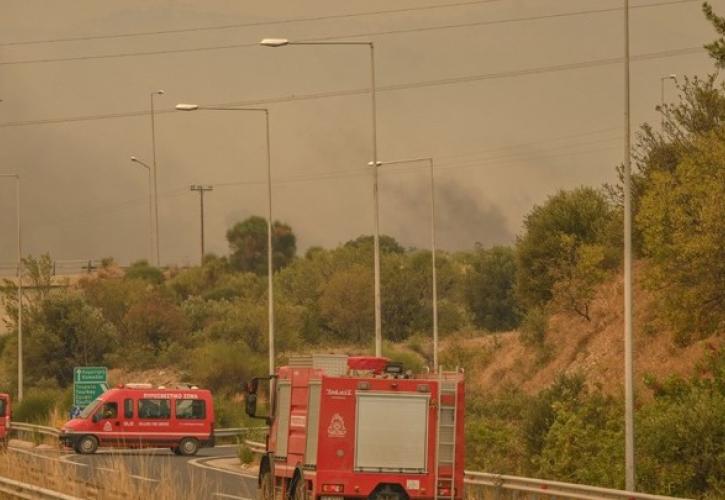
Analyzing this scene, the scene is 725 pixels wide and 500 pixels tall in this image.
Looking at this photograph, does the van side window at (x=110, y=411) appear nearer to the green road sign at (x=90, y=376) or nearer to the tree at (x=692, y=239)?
the green road sign at (x=90, y=376)

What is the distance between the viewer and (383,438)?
2425cm

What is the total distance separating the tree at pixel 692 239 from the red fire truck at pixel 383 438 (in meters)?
15.5

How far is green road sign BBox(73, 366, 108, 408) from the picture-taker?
57.4 m

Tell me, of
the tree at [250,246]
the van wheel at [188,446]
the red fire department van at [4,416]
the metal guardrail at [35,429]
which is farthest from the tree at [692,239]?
the tree at [250,246]

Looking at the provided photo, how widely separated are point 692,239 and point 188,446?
1958cm

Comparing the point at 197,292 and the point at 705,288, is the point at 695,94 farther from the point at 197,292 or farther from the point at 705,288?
the point at 197,292

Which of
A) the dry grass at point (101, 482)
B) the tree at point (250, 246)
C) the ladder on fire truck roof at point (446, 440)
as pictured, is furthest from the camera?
the tree at point (250, 246)

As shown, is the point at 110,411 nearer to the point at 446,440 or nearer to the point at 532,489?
the point at 532,489

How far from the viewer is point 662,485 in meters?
29.0

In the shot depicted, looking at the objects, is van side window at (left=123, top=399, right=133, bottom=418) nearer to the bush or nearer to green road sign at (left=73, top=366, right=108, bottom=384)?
green road sign at (left=73, top=366, right=108, bottom=384)

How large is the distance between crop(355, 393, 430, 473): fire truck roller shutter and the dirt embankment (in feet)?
A: 68.3

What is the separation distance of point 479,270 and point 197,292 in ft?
111

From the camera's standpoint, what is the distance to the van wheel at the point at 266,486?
89.1ft

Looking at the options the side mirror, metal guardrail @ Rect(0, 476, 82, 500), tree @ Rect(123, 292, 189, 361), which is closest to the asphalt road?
metal guardrail @ Rect(0, 476, 82, 500)
